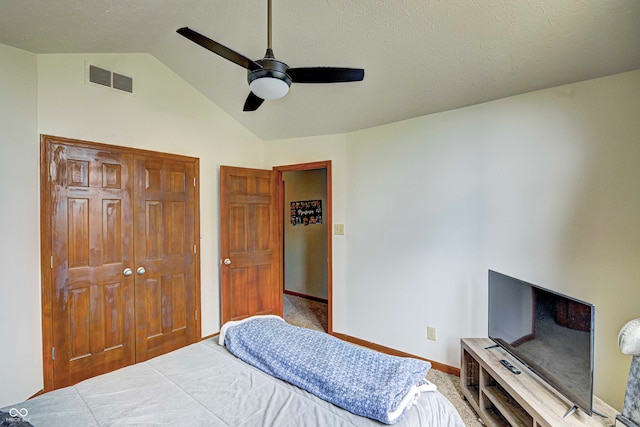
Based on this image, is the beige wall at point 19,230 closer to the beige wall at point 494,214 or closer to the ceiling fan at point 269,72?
the ceiling fan at point 269,72

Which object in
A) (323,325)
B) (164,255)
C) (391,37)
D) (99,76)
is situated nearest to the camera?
(391,37)

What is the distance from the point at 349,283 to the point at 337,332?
597mm

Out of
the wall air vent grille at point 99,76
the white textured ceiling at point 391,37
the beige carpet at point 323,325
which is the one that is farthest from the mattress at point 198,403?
the wall air vent grille at point 99,76

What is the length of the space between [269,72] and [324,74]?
33cm

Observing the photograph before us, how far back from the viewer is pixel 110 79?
2.61 m

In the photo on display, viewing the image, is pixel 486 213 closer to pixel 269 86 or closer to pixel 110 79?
pixel 269 86

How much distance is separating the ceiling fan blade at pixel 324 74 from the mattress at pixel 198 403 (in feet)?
5.21

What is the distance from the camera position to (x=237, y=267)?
3.45 m

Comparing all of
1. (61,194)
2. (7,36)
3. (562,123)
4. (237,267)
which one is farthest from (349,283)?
(7,36)

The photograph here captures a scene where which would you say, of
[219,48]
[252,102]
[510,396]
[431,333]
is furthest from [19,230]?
[510,396]

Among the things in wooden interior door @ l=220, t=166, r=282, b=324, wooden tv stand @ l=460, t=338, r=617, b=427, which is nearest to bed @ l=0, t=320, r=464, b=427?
wooden tv stand @ l=460, t=338, r=617, b=427

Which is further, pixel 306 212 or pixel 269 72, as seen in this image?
pixel 306 212

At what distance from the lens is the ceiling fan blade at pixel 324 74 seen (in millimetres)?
1627

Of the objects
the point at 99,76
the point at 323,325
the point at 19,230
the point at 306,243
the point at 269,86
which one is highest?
the point at 99,76
